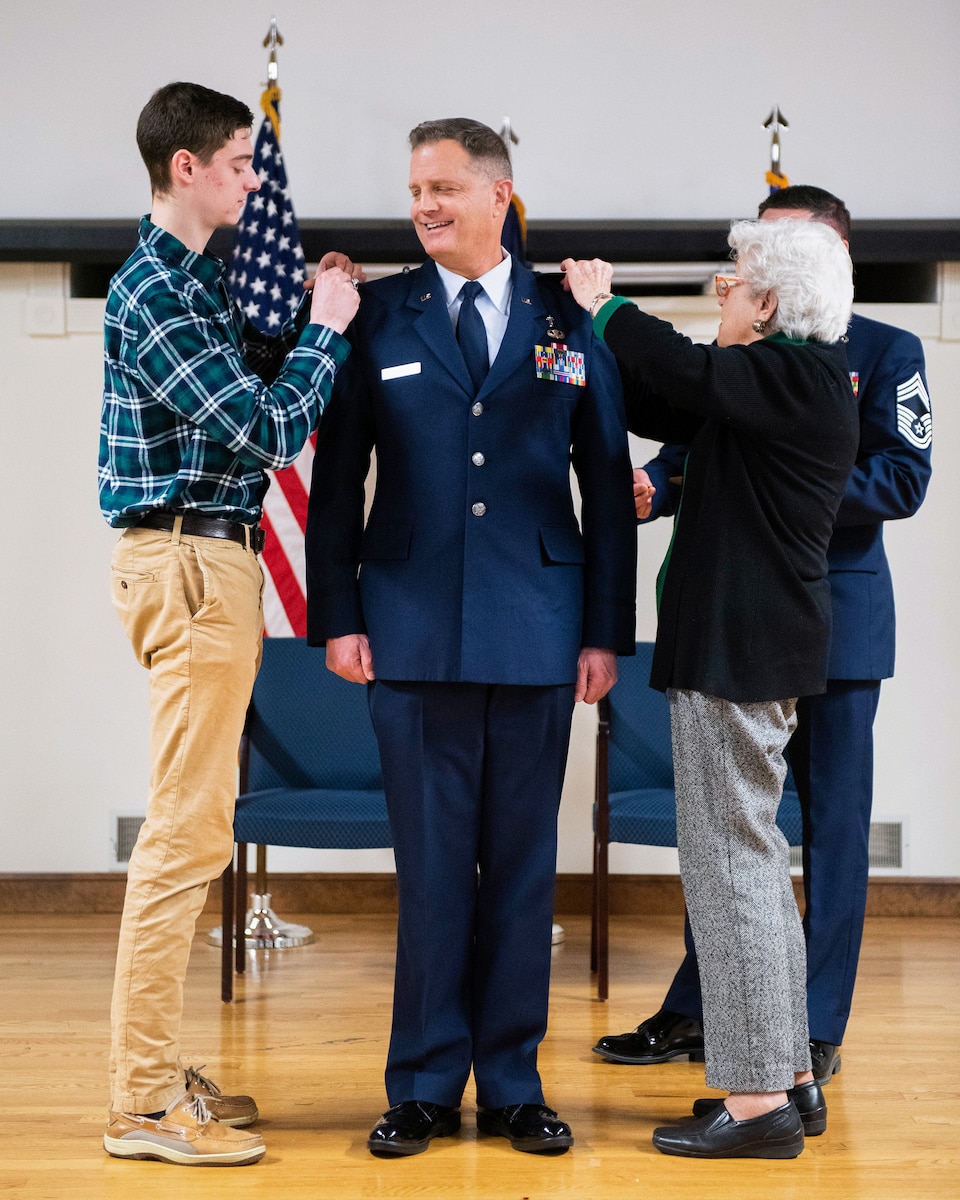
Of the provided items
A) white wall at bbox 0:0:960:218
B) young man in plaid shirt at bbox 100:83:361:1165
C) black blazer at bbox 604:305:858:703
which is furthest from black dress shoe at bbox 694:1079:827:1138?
white wall at bbox 0:0:960:218

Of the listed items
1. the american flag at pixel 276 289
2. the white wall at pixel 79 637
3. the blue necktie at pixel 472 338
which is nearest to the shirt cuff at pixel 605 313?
the blue necktie at pixel 472 338

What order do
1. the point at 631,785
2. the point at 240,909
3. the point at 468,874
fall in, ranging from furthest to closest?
the point at 631,785 < the point at 240,909 < the point at 468,874

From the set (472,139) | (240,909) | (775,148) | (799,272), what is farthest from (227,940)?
(775,148)

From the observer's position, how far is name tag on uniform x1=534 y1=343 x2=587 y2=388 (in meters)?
2.47

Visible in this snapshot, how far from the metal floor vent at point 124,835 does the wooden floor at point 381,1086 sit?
1.23 ft

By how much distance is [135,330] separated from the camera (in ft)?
7.66

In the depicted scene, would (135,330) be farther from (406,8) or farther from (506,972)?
(406,8)

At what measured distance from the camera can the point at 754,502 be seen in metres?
2.36

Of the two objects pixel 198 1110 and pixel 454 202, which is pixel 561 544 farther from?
pixel 198 1110

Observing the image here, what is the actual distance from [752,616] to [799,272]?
2.05 feet

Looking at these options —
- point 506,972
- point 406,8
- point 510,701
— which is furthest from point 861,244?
point 506,972

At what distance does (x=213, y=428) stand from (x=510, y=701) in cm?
75

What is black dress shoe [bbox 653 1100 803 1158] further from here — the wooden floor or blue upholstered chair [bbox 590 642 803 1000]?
blue upholstered chair [bbox 590 642 803 1000]

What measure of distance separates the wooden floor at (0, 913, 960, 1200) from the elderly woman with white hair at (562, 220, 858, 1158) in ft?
0.58
